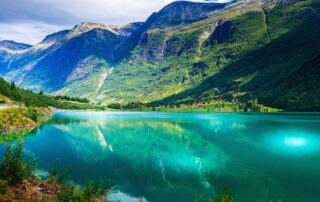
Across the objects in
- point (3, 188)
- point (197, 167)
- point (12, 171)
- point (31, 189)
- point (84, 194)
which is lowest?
point (197, 167)

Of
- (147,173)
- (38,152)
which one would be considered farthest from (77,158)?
(147,173)

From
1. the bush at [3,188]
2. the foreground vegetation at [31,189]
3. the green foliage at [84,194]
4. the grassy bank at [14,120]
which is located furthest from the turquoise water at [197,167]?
the grassy bank at [14,120]

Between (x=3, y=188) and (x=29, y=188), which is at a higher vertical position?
(x=3, y=188)

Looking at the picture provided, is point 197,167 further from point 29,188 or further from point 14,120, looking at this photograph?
point 14,120

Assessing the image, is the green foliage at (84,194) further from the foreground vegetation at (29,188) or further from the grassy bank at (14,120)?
the grassy bank at (14,120)

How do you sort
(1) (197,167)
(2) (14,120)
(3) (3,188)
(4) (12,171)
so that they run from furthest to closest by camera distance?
1. (2) (14,120)
2. (1) (197,167)
3. (4) (12,171)
4. (3) (3,188)

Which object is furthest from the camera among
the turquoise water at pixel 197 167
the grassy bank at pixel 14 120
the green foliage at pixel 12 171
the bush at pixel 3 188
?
the grassy bank at pixel 14 120

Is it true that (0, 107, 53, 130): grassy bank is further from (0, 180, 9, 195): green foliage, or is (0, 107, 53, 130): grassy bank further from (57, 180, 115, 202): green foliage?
(0, 180, 9, 195): green foliage

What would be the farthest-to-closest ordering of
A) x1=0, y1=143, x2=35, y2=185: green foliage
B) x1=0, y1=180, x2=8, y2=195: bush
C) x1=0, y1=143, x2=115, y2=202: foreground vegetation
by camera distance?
1. x1=0, y1=143, x2=35, y2=185: green foliage
2. x1=0, y1=143, x2=115, y2=202: foreground vegetation
3. x1=0, y1=180, x2=8, y2=195: bush

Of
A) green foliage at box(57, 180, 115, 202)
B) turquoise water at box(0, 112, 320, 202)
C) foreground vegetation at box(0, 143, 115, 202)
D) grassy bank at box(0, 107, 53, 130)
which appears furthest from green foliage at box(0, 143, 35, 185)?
grassy bank at box(0, 107, 53, 130)

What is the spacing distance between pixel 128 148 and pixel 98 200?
48613mm

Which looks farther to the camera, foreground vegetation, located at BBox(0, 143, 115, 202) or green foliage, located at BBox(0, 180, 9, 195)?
foreground vegetation, located at BBox(0, 143, 115, 202)

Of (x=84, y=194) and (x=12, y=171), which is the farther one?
(x=12, y=171)

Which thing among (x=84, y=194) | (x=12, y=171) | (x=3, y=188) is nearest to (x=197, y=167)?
(x=84, y=194)
